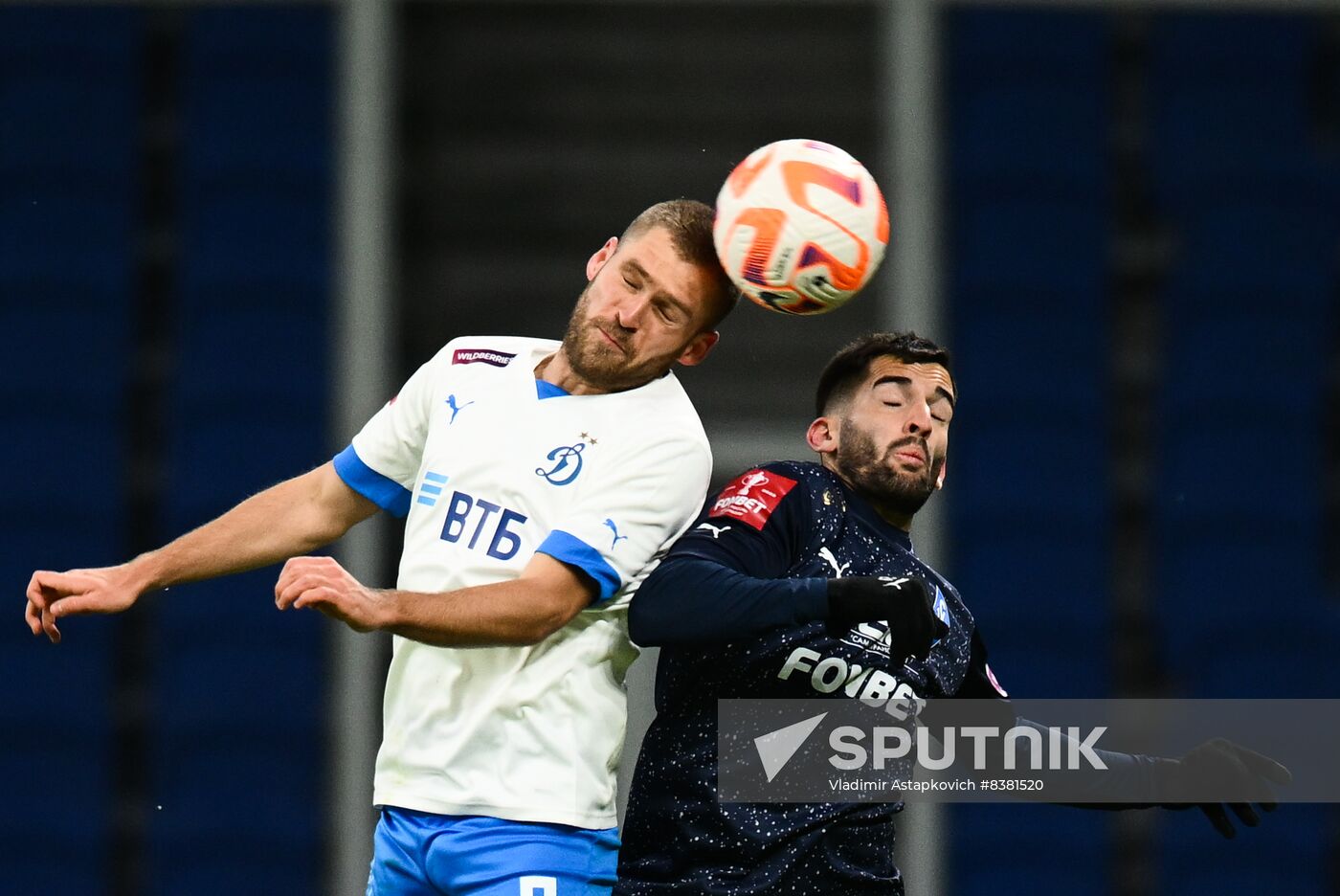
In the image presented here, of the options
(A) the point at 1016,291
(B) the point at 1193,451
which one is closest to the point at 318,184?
(A) the point at 1016,291

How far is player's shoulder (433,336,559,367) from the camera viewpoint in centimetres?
334

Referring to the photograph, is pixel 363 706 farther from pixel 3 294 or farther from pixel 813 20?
pixel 813 20

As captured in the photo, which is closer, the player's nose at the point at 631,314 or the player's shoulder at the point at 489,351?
the player's nose at the point at 631,314

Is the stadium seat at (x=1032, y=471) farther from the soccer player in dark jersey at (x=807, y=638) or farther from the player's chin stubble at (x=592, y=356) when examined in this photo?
the player's chin stubble at (x=592, y=356)

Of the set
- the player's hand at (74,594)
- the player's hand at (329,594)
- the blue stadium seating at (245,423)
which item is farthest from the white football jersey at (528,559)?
the blue stadium seating at (245,423)

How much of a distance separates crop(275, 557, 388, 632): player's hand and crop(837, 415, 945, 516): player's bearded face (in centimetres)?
95

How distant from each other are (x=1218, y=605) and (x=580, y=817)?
181 inches

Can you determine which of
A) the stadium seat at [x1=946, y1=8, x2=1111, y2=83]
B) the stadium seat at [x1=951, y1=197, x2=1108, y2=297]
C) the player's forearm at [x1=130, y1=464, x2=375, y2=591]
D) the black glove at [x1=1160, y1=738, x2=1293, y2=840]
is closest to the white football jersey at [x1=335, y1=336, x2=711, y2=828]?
the player's forearm at [x1=130, y1=464, x2=375, y2=591]

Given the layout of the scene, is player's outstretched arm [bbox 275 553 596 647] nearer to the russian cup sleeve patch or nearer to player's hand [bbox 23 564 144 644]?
the russian cup sleeve patch

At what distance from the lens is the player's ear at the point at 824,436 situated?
3350 mm

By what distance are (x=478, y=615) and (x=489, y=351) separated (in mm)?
667

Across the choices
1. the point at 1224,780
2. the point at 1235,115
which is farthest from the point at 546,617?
the point at 1235,115

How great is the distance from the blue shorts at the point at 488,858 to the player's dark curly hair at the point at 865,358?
900mm

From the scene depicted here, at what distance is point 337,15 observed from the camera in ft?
24.0
